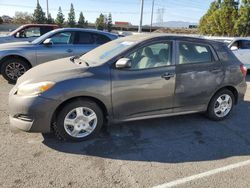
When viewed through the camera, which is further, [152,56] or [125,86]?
[152,56]

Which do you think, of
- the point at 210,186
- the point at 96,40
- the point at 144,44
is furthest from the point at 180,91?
the point at 96,40

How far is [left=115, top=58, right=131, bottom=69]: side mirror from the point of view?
3.80 metres

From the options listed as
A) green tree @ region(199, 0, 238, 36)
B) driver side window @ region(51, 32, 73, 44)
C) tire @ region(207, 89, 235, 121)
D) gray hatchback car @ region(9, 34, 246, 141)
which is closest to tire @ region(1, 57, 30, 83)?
driver side window @ region(51, 32, 73, 44)

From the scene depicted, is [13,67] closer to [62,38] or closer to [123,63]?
[62,38]

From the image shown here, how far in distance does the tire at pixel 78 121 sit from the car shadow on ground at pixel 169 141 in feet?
0.39

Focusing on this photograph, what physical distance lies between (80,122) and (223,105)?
9.25 ft

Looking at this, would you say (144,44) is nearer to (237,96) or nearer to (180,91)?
(180,91)

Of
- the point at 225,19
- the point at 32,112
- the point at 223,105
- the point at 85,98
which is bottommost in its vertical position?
the point at 223,105

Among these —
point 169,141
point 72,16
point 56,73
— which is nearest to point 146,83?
point 169,141

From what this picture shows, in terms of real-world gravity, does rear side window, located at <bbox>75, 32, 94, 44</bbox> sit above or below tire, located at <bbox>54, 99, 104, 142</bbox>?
above

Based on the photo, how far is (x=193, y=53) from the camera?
4527mm

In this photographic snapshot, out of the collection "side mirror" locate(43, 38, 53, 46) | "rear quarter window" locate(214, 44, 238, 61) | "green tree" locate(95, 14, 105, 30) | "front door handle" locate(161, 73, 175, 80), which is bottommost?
"front door handle" locate(161, 73, 175, 80)

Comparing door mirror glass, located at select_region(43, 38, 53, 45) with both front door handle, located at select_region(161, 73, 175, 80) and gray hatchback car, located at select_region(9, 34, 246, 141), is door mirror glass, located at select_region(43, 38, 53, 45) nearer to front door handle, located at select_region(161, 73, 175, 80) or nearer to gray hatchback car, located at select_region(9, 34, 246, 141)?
gray hatchback car, located at select_region(9, 34, 246, 141)

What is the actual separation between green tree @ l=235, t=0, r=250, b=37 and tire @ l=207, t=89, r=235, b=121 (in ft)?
64.0
